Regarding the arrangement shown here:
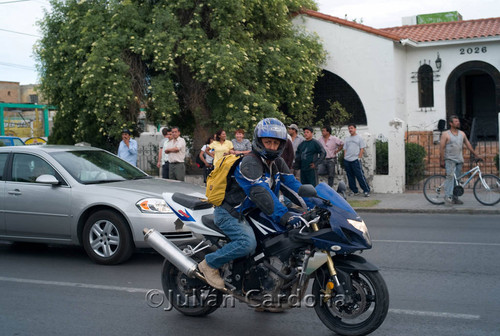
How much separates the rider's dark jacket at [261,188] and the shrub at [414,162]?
11703 mm

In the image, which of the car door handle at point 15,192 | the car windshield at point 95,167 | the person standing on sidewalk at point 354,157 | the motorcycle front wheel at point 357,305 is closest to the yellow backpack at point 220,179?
the motorcycle front wheel at point 357,305

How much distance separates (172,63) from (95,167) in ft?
26.8

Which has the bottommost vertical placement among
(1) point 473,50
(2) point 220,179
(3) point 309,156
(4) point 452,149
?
(2) point 220,179

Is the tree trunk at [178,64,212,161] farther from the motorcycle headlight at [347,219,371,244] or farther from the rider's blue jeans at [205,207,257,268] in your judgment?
the motorcycle headlight at [347,219,371,244]

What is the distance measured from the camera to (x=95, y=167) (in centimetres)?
840

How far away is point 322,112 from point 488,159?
668 centimetres

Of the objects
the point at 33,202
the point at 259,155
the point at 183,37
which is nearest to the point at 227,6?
the point at 183,37

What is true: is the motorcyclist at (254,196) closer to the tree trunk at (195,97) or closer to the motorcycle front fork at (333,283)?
the motorcycle front fork at (333,283)

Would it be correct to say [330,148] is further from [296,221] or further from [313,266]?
[313,266]

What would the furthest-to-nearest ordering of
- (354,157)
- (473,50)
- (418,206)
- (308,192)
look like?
(473,50)
(354,157)
(418,206)
(308,192)

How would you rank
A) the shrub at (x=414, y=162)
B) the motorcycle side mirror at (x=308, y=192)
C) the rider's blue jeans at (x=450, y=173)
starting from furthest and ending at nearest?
the shrub at (x=414, y=162) < the rider's blue jeans at (x=450, y=173) < the motorcycle side mirror at (x=308, y=192)

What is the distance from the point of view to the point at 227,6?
1647cm

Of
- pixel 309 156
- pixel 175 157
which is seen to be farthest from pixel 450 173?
pixel 175 157

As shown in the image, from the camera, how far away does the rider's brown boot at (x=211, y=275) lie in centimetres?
496
